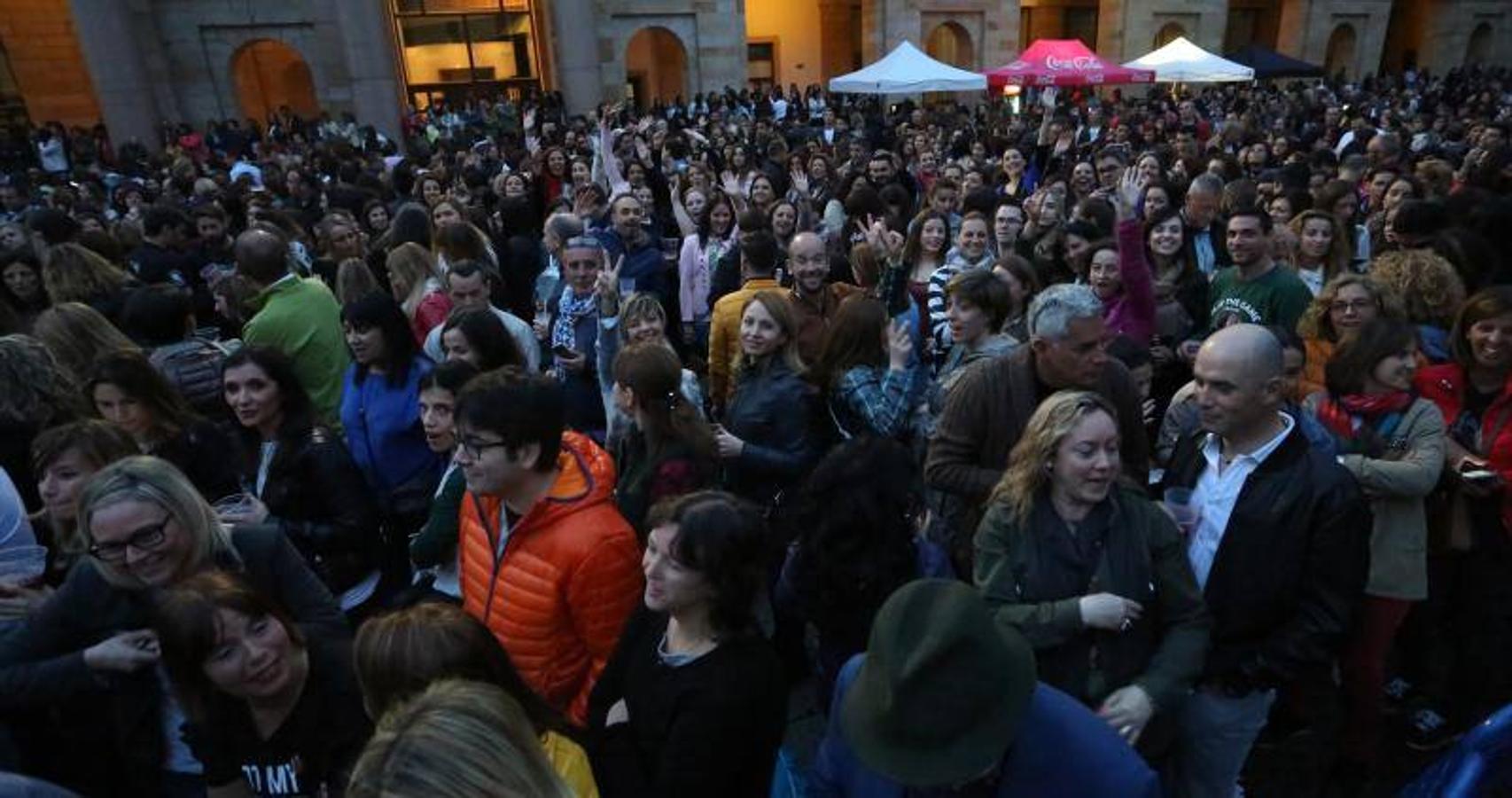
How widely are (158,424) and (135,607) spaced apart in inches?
47.2

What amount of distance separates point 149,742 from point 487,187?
329 inches

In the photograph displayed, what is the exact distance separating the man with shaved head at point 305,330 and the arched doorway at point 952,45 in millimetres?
27694

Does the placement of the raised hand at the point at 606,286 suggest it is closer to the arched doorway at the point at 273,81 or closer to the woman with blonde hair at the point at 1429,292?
the woman with blonde hair at the point at 1429,292

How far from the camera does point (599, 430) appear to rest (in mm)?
5008

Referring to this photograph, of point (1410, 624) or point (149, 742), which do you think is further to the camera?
point (1410, 624)

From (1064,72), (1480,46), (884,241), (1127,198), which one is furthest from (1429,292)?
(1480,46)

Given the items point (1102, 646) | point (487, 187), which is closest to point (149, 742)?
point (1102, 646)

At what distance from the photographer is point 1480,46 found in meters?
36.9

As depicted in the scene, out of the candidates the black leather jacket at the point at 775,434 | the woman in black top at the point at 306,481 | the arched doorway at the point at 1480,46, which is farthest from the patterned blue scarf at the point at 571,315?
the arched doorway at the point at 1480,46

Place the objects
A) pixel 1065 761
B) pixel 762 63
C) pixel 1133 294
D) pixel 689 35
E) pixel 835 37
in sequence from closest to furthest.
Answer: pixel 1065 761 < pixel 1133 294 < pixel 689 35 < pixel 762 63 < pixel 835 37

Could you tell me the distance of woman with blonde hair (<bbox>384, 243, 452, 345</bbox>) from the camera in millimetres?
5137

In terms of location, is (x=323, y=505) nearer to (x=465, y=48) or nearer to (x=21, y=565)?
(x=21, y=565)

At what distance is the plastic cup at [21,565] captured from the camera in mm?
2730

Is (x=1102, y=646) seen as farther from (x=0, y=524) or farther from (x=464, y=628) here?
(x=0, y=524)
